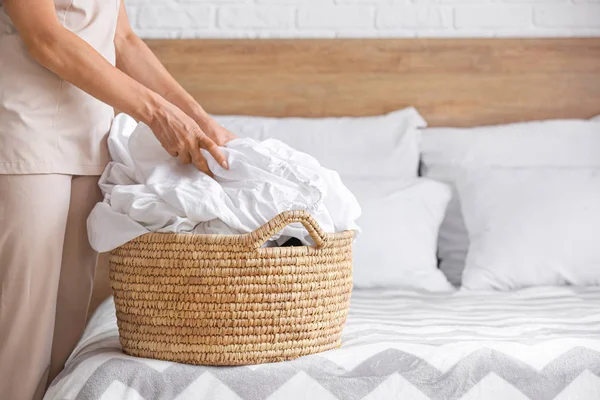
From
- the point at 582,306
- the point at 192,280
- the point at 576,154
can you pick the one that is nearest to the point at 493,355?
the point at 192,280

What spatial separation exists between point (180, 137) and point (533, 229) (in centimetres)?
113

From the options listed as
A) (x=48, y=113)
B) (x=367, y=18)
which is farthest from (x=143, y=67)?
(x=367, y=18)

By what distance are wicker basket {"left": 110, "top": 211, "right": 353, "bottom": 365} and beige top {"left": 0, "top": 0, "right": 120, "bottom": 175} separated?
Result: 0.22 meters

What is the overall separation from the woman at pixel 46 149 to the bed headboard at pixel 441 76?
1176 mm

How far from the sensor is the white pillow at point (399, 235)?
1978mm

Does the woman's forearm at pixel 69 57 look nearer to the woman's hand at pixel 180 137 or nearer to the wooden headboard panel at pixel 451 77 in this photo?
the woman's hand at pixel 180 137

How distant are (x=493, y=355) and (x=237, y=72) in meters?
1.54

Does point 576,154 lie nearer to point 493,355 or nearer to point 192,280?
point 493,355

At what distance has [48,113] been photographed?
1265 mm

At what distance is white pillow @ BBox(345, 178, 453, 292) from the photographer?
1978 mm

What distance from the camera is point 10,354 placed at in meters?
1.20

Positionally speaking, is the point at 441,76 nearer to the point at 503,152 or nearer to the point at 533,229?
the point at 503,152

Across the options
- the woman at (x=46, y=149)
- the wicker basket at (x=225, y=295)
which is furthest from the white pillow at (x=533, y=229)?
the woman at (x=46, y=149)

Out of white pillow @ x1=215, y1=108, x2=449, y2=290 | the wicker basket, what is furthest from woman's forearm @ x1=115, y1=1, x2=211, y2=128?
white pillow @ x1=215, y1=108, x2=449, y2=290
